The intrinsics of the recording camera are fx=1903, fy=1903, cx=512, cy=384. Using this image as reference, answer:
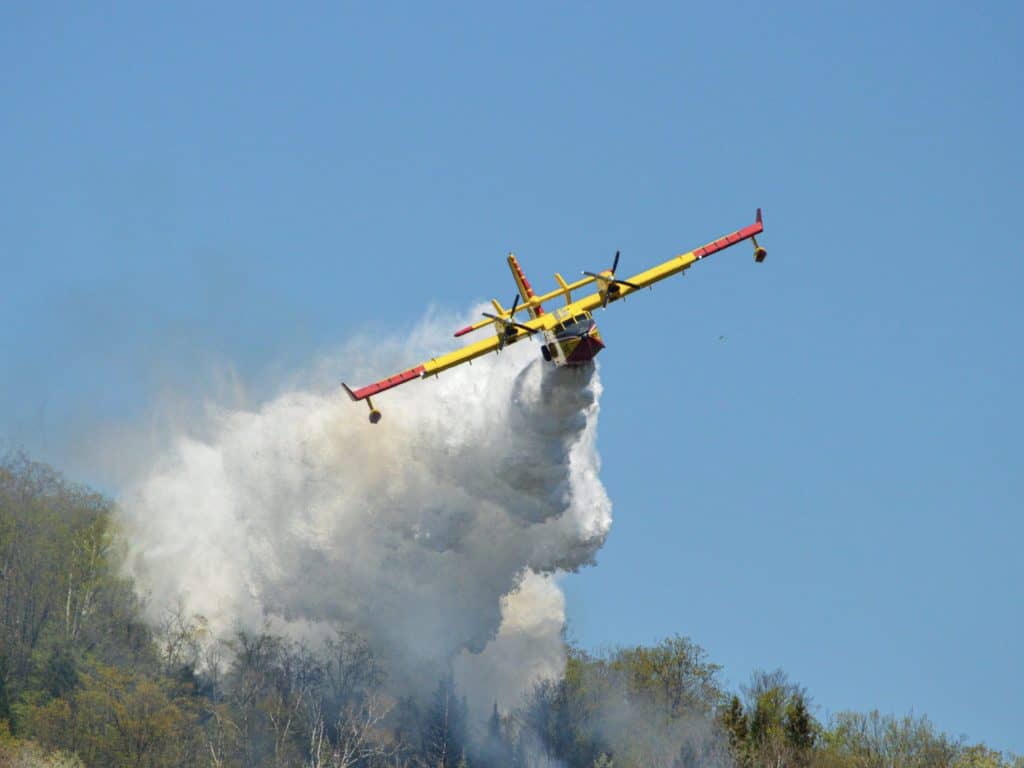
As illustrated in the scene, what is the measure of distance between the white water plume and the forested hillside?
128 cm

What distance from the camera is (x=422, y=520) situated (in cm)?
6400

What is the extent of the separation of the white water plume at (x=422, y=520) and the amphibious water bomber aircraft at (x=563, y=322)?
2097 millimetres

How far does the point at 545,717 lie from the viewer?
227 ft

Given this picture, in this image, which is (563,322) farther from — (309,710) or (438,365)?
(309,710)

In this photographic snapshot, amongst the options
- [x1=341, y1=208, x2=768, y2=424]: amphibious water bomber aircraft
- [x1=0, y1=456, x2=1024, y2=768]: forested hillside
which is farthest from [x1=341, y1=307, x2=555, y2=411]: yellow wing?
[x1=0, y1=456, x2=1024, y2=768]: forested hillside

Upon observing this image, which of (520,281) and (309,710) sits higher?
(520,281)

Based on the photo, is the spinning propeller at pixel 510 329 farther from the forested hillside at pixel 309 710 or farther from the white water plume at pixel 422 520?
the forested hillside at pixel 309 710

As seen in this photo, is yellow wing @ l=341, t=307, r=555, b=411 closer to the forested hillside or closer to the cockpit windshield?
the cockpit windshield

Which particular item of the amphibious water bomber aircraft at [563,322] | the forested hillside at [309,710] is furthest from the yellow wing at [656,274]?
the forested hillside at [309,710]

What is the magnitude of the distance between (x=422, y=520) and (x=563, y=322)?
10.9 metres

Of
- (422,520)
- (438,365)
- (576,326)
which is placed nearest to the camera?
(576,326)

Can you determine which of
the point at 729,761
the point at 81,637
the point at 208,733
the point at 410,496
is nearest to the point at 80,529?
the point at 81,637

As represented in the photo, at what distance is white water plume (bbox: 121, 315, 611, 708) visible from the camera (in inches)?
2434

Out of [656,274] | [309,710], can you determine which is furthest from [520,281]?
[309,710]
